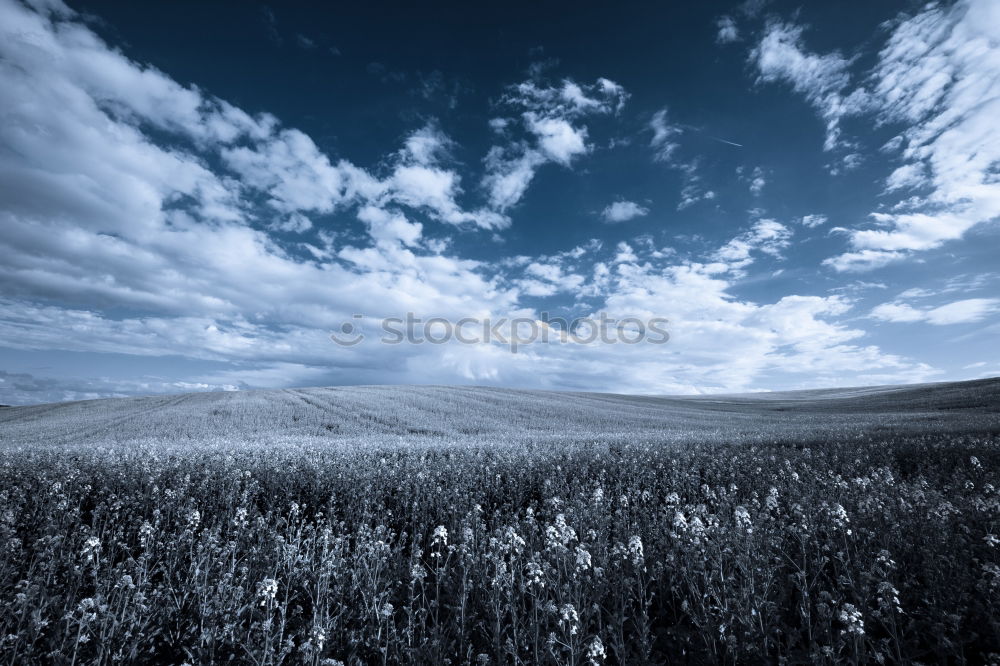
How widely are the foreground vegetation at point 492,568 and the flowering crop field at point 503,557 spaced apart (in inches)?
1.5


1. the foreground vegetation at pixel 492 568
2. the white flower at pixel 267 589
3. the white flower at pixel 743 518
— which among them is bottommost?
the foreground vegetation at pixel 492 568

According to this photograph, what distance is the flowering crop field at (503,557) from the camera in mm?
3271

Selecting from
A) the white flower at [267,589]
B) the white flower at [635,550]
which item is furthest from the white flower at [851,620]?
the white flower at [267,589]

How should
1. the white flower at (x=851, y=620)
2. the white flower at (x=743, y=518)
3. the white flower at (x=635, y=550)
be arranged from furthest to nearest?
the white flower at (x=743, y=518), the white flower at (x=635, y=550), the white flower at (x=851, y=620)

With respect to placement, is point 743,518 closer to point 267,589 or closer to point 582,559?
point 582,559

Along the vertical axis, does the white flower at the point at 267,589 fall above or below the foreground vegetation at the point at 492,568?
above

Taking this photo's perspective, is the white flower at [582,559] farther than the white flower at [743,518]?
No

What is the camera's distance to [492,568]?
4.74m

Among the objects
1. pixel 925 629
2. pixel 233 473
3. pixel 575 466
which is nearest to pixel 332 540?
pixel 233 473

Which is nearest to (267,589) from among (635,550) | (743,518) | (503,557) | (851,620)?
(503,557)

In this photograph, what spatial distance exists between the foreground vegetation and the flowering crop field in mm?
38

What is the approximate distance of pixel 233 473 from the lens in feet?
28.1

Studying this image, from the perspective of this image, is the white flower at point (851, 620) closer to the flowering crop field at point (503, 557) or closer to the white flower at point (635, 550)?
the flowering crop field at point (503, 557)

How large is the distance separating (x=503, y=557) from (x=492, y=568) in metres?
0.22
